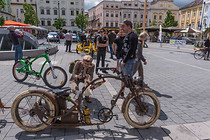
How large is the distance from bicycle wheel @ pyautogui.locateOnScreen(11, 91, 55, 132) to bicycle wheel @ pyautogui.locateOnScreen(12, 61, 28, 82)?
2916 millimetres

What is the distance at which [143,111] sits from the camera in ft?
10.2

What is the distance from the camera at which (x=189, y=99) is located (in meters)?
4.64

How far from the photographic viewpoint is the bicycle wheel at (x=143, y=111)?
3014mm

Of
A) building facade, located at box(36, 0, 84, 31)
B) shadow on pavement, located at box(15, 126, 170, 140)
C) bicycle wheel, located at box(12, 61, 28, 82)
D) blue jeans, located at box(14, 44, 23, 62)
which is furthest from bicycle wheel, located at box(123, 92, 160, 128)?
building facade, located at box(36, 0, 84, 31)

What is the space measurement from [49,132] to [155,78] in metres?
4.88

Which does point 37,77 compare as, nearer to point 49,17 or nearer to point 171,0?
point 49,17

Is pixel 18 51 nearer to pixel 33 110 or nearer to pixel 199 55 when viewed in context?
pixel 33 110

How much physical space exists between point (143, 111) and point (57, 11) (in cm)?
6878

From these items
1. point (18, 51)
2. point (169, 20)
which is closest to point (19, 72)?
point (18, 51)

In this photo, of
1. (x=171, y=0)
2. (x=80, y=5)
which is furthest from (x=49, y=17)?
(x=171, y=0)

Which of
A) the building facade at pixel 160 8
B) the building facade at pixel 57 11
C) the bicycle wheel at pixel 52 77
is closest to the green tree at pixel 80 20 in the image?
the building facade at pixel 57 11

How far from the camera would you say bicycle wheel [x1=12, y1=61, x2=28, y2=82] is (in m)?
5.53

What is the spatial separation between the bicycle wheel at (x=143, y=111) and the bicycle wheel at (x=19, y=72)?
4053 millimetres

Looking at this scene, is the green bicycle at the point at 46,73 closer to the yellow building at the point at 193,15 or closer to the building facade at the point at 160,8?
the yellow building at the point at 193,15
